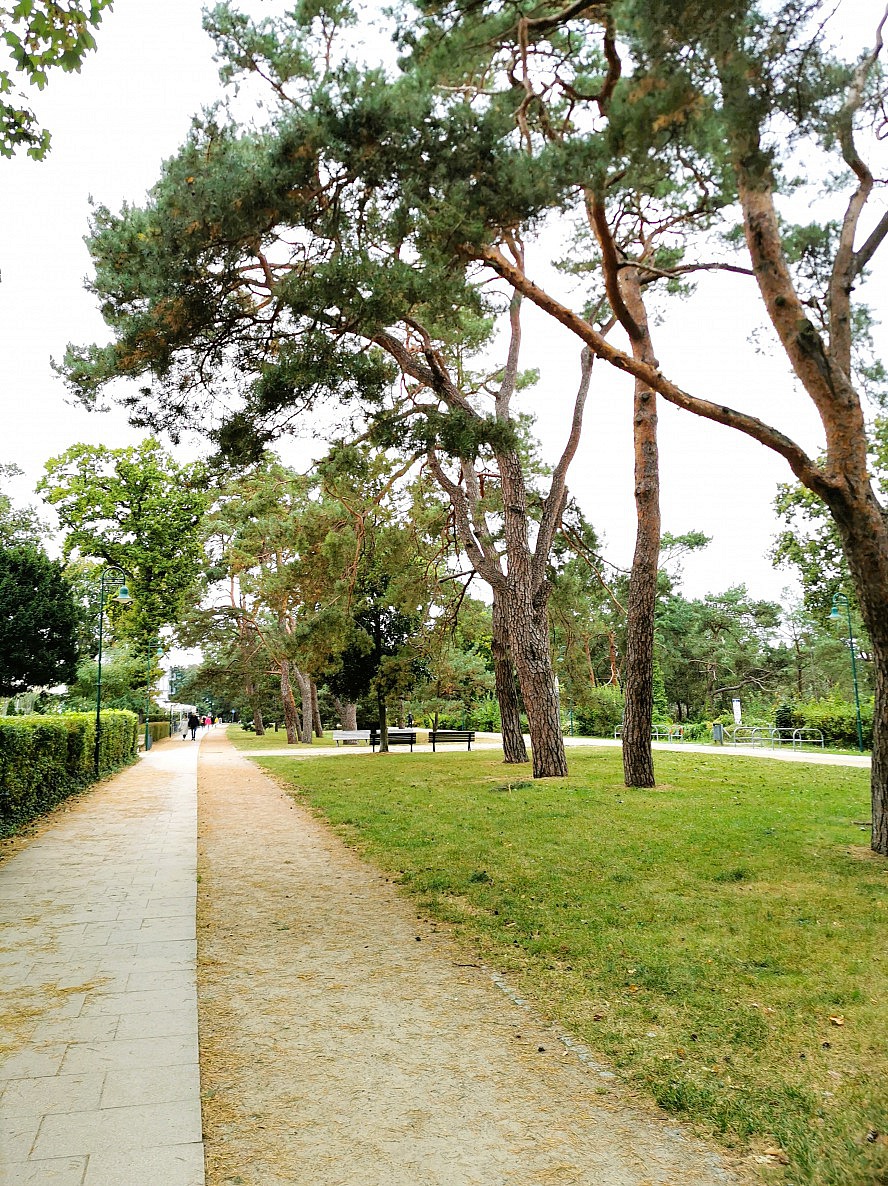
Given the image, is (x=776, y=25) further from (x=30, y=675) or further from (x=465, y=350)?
(x=30, y=675)

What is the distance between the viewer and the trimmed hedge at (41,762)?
419 inches

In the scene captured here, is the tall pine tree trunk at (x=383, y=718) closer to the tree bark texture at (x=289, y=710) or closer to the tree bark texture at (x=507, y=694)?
the tree bark texture at (x=507, y=694)

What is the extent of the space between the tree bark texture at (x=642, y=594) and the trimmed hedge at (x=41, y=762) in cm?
906

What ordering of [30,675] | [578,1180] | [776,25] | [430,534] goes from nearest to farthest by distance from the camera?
[578,1180], [776,25], [430,534], [30,675]

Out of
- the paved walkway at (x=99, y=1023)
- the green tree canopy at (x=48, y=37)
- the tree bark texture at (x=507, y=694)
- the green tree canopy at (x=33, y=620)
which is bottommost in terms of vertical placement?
the paved walkway at (x=99, y=1023)

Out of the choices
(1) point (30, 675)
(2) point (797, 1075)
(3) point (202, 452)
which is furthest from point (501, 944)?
(1) point (30, 675)

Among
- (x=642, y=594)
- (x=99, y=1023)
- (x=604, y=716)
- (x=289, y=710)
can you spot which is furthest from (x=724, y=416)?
(x=289, y=710)

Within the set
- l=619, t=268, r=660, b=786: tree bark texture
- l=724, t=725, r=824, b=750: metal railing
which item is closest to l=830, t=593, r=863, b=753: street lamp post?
l=724, t=725, r=824, b=750: metal railing

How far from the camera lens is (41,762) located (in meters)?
12.6

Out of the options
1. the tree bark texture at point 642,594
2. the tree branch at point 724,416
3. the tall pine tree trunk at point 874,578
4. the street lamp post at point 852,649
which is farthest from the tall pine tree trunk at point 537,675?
the street lamp post at point 852,649

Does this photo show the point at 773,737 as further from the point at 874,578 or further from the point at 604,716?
the point at 874,578

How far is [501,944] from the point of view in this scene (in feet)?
18.0

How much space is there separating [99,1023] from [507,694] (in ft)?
48.6

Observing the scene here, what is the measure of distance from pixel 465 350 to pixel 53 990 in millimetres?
14324
